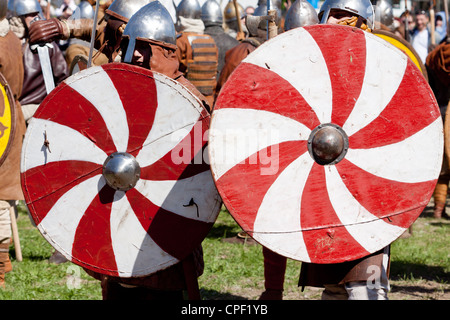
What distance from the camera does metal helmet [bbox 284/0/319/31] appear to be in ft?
15.5

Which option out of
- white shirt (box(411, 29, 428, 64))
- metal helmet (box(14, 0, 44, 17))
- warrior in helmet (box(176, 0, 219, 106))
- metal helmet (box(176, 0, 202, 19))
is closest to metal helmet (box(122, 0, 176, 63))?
metal helmet (box(14, 0, 44, 17))

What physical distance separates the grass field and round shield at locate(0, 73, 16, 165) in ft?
4.43

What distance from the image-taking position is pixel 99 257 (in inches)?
118

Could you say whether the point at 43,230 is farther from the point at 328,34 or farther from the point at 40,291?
the point at 40,291

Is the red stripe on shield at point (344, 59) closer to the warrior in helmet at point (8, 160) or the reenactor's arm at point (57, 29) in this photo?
the reenactor's arm at point (57, 29)

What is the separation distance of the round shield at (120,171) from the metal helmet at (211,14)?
619 centimetres

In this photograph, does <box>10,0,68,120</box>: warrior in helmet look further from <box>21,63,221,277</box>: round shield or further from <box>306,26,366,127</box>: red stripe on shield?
<box>306,26,366,127</box>: red stripe on shield

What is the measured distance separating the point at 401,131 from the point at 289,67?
530 millimetres

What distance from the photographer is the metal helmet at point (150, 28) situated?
3248 mm

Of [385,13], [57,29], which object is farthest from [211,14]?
[57,29]

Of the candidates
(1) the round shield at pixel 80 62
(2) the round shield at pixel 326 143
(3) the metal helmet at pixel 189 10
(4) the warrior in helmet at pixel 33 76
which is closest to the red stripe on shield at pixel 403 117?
(2) the round shield at pixel 326 143

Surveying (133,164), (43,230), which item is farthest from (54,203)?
(133,164)

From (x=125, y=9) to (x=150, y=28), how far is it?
70cm

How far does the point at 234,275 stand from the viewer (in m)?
5.16
